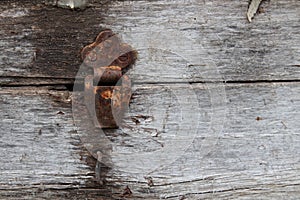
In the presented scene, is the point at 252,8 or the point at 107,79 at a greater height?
the point at 252,8

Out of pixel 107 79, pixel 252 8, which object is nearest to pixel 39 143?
pixel 107 79

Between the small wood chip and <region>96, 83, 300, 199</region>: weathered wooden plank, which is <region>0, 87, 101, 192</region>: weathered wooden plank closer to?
<region>96, 83, 300, 199</region>: weathered wooden plank

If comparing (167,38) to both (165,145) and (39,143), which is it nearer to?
(165,145)

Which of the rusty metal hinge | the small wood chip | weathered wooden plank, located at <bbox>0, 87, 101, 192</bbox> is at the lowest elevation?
weathered wooden plank, located at <bbox>0, 87, 101, 192</bbox>

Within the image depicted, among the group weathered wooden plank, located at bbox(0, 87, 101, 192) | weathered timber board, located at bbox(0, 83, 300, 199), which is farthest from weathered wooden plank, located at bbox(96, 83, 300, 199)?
weathered wooden plank, located at bbox(0, 87, 101, 192)

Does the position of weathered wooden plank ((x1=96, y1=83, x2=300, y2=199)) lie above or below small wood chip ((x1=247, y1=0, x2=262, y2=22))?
below

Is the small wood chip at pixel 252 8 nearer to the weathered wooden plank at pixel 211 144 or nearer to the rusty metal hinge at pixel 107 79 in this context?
the weathered wooden plank at pixel 211 144
